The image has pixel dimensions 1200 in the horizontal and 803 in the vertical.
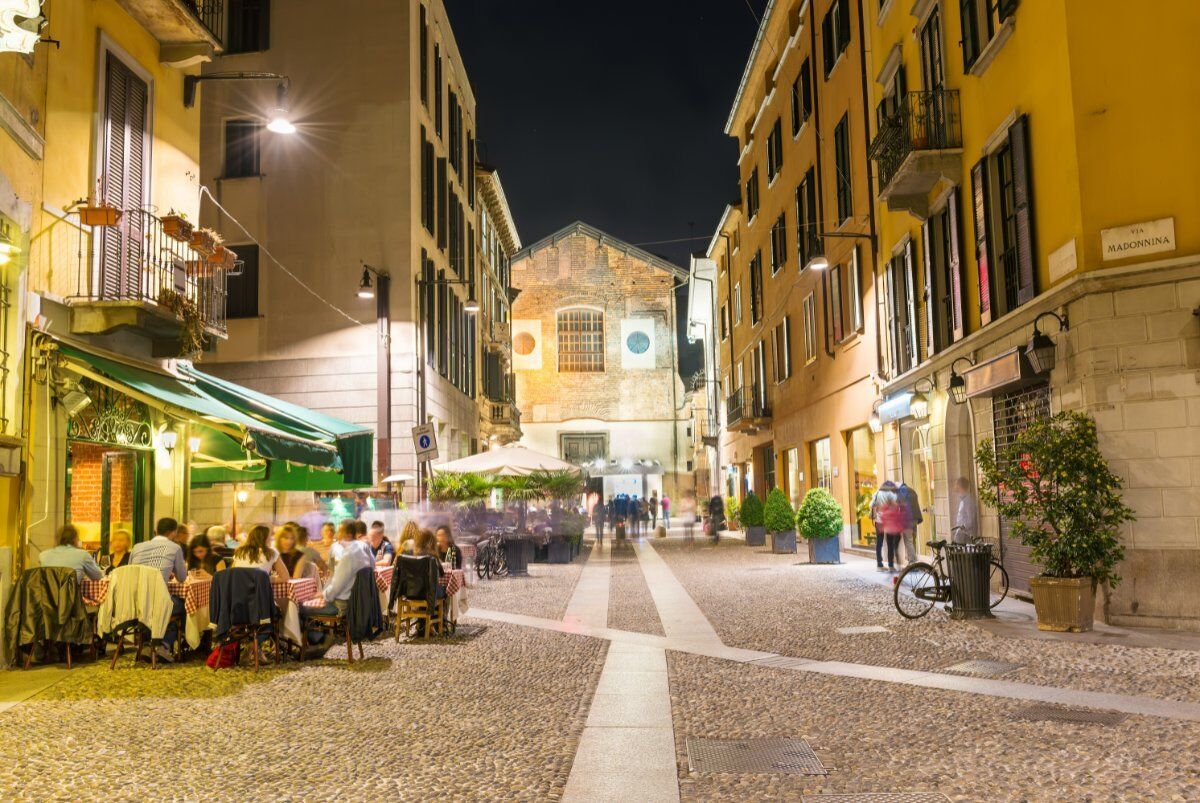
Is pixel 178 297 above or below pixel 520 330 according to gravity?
below

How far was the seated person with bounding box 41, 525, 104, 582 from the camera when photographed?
9.57 meters

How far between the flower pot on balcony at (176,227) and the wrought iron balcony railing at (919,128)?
9749mm

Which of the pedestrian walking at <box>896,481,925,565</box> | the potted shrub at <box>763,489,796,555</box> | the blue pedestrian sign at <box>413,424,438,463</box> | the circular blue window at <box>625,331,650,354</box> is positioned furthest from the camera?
the circular blue window at <box>625,331,650,354</box>

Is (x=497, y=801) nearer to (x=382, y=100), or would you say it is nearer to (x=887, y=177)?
(x=887, y=177)

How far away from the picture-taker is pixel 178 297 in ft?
39.4

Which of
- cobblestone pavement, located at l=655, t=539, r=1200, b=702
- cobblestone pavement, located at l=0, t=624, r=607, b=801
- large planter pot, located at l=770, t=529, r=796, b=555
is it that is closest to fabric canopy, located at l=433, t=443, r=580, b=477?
cobblestone pavement, located at l=655, t=539, r=1200, b=702

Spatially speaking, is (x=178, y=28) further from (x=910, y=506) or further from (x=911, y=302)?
(x=910, y=506)

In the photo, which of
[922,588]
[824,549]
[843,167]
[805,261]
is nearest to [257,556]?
[922,588]

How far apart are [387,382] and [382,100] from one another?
6.57m

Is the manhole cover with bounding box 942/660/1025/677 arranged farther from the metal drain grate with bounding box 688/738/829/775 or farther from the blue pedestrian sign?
the blue pedestrian sign

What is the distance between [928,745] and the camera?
234 inches

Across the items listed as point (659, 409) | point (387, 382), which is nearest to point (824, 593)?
point (387, 382)

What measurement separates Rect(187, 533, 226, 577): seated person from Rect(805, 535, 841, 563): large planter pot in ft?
39.5

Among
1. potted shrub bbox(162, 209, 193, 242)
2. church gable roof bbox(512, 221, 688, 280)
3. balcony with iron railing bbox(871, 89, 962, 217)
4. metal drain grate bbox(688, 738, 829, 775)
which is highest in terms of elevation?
church gable roof bbox(512, 221, 688, 280)
